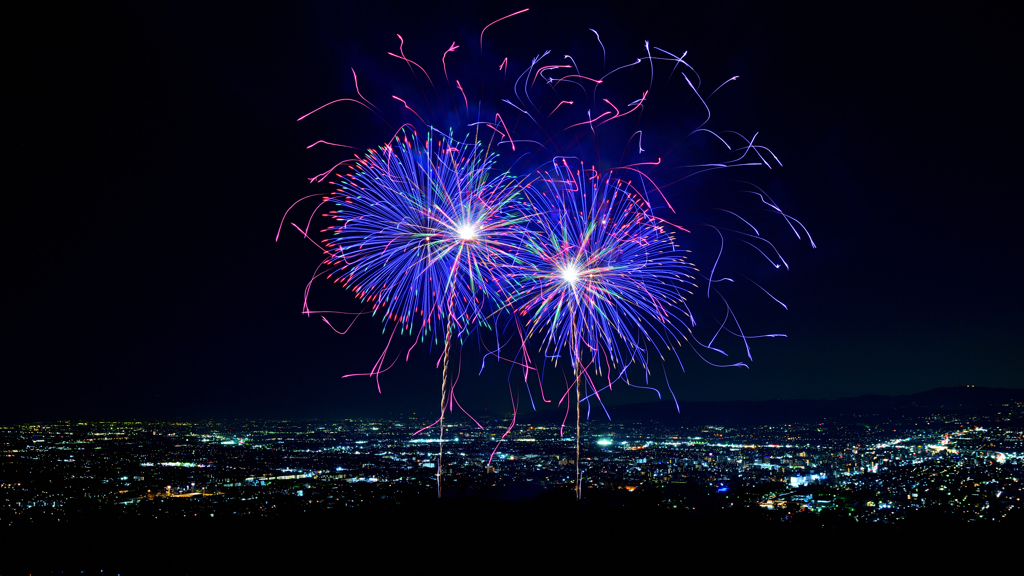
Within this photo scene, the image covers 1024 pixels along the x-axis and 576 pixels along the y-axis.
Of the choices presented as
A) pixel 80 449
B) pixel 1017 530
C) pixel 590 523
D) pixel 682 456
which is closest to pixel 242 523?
pixel 590 523

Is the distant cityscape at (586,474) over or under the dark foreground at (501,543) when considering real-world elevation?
under

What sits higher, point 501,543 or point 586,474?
point 501,543

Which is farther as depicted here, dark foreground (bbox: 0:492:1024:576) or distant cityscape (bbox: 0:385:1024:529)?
distant cityscape (bbox: 0:385:1024:529)

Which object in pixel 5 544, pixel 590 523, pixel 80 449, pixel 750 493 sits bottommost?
pixel 80 449

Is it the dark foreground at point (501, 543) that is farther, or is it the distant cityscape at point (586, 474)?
the distant cityscape at point (586, 474)

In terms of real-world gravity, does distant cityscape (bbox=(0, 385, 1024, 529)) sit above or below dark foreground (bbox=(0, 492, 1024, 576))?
below

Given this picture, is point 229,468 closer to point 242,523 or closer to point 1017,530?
point 242,523

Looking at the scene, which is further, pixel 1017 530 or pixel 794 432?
pixel 794 432

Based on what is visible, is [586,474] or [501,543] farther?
[586,474]
